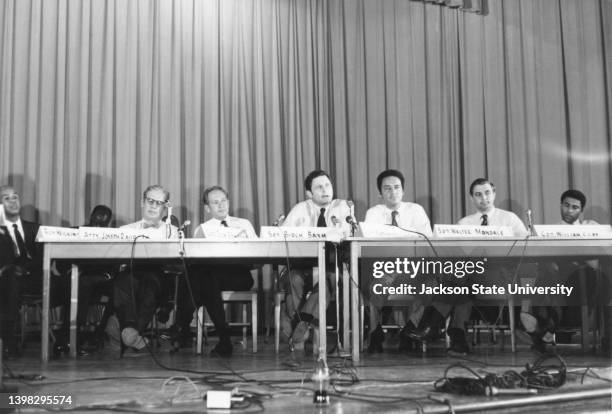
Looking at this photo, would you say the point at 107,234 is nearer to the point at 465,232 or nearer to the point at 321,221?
the point at 321,221

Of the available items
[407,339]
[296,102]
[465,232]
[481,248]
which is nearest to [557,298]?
[481,248]

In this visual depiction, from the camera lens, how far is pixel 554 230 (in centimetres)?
369

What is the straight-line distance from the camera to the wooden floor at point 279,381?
218cm

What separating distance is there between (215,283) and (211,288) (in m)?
0.04

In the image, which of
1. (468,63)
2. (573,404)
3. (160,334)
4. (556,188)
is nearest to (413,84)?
(468,63)

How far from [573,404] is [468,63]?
4396 millimetres

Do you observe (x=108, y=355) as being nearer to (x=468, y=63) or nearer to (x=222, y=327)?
(x=222, y=327)

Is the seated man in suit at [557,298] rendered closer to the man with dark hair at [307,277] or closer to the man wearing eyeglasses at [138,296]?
the man with dark hair at [307,277]

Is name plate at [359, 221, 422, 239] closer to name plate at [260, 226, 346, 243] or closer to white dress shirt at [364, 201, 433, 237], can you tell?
name plate at [260, 226, 346, 243]

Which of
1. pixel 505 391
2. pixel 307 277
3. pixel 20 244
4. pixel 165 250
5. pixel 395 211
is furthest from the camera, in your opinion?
pixel 395 211

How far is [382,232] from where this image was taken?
3.61m

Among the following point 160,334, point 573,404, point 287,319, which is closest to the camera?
point 573,404

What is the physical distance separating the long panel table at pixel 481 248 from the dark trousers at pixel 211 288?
2.94ft

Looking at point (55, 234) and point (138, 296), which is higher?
point (55, 234)
